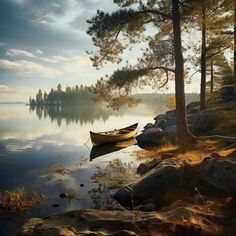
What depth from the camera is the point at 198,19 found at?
19188mm

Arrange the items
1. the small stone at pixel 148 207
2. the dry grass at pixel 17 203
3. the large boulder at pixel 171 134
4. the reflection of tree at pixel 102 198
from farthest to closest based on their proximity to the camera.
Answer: the large boulder at pixel 171 134 → the dry grass at pixel 17 203 → the reflection of tree at pixel 102 198 → the small stone at pixel 148 207

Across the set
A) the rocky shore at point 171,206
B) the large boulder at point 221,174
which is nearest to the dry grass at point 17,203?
the rocky shore at point 171,206

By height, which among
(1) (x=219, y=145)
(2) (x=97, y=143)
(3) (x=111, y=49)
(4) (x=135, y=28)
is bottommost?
(2) (x=97, y=143)

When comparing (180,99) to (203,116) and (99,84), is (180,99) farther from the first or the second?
(203,116)

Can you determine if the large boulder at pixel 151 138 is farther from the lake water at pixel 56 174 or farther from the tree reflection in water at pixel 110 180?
the tree reflection in water at pixel 110 180

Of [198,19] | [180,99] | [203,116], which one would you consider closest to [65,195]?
[180,99]

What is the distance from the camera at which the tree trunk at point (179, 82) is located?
18734 mm

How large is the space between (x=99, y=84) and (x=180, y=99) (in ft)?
17.3

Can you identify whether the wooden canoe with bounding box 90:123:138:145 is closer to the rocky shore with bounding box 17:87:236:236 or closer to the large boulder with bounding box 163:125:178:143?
the large boulder with bounding box 163:125:178:143

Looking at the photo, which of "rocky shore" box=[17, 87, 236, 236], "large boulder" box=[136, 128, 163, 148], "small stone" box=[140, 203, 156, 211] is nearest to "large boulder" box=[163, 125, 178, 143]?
"large boulder" box=[136, 128, 163, 148]

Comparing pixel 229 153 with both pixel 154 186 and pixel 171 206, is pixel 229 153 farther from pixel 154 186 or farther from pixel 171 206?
pixel 171 206

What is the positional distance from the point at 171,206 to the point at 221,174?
9.31 feet

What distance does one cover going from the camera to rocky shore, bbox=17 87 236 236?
8.38 m

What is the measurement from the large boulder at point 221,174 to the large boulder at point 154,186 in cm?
111
